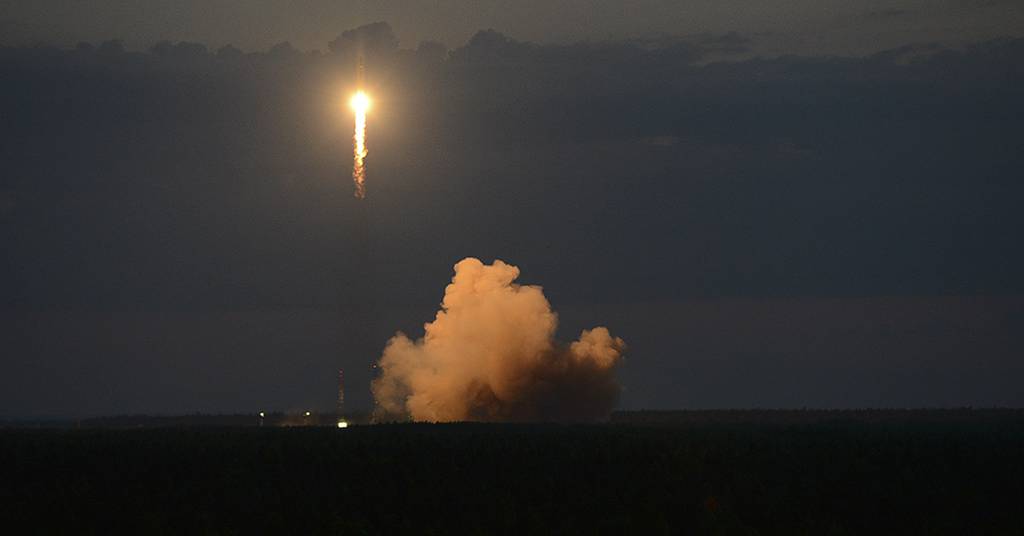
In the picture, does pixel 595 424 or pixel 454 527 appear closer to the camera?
pixel 454 527

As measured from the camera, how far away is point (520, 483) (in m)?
75.8

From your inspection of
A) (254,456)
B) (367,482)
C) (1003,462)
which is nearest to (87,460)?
(254,456)

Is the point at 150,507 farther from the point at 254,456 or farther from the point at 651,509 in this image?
the point at 254,456

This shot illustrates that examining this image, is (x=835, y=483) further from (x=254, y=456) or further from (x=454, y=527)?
(x=254, y=456)

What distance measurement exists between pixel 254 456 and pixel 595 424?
133 ft

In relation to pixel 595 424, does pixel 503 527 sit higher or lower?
lower

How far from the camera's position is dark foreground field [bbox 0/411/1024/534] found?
61688 mm

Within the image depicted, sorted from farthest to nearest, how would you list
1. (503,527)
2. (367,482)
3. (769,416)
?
(769,416) < (367,482) < (503,527)

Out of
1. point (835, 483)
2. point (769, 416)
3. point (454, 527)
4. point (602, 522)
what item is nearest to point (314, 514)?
point (454, 527)

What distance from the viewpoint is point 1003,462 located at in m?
86.4

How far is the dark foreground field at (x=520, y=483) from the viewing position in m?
61.7

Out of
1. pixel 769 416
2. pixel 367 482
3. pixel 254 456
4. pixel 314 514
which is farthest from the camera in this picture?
pixel 769 416

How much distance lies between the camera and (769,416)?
179 metres

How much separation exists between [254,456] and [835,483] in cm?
3292
